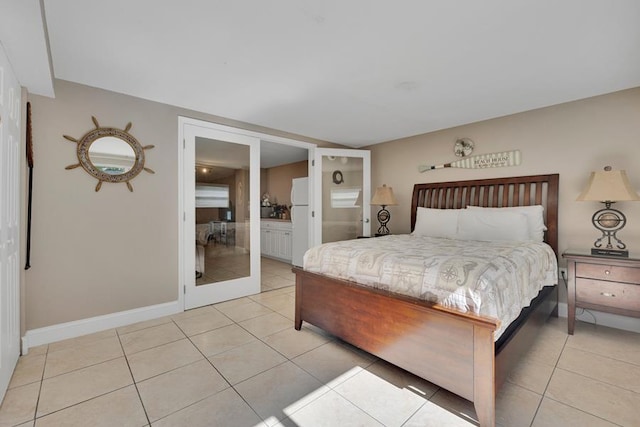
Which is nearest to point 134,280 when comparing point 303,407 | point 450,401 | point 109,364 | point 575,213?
point 109,364

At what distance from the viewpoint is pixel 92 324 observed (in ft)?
8.66

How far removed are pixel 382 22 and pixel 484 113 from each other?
2.26 m

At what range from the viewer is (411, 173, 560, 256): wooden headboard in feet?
10.1

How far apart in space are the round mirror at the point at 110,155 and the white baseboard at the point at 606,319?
468 cm

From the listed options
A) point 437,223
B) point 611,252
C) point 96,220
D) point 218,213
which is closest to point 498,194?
point 437,223

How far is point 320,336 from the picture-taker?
8.42 feet

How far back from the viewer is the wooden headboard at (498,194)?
3092mm

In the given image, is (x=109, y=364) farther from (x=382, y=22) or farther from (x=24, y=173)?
(x=382, y=22)

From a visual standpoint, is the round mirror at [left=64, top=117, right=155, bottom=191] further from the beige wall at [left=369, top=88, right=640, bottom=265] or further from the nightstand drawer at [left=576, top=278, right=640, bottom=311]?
the nightstand drawer at [left=576, top=278, right=640, bottom=311]

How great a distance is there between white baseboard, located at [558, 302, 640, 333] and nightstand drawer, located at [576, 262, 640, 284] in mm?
507

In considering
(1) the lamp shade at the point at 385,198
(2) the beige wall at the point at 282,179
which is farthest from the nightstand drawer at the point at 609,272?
(2) the beige wall at the point at 282,179

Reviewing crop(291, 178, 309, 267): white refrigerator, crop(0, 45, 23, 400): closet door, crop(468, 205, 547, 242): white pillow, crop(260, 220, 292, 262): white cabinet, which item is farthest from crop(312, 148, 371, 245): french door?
crop(0, 45, 23, 400): closet door

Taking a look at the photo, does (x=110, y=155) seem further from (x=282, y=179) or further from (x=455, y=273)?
(x=282, y=179)

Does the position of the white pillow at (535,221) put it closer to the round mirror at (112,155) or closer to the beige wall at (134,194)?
the beige wall at (134,194)
